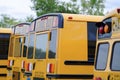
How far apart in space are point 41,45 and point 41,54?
0.75ft

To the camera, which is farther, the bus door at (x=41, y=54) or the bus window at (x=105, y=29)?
the bus door at (x=41, y=54)

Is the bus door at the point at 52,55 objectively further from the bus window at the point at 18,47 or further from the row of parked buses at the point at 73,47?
the bus window at the point at 18,47

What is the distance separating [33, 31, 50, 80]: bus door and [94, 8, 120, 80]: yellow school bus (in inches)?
101

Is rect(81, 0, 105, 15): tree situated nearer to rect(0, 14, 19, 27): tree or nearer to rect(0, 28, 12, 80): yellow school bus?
rect(0, 28, 12, 80): yellow school bus

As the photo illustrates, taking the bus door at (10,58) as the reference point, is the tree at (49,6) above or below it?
above

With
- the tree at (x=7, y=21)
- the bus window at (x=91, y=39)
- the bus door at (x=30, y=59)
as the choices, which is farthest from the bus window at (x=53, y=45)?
the tree at (x=7, y=21)

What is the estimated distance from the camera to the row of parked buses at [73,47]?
6863mm

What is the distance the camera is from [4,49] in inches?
571

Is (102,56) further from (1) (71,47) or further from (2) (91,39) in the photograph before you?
(2) (91,39)

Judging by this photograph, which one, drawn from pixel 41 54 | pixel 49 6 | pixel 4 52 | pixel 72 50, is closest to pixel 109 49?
pixel 72 50

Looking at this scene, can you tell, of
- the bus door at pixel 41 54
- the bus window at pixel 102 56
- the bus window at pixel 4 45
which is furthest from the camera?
the bus window at pixel 4 45

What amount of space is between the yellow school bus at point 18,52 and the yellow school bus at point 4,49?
45 cm

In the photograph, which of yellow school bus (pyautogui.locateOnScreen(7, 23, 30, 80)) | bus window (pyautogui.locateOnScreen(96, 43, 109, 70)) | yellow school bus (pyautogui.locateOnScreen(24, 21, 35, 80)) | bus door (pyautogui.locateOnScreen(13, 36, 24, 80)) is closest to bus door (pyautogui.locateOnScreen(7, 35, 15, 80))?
yellow school bus (pyautogui.locateOnScreen(7, 23, 30, 80))

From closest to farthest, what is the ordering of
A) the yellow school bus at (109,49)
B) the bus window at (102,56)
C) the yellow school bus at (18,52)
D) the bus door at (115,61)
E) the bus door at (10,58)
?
1. the bus door at (115,61)
2. the yellow school bus at (109,49)
3. the bus window at (102,56)
4. the yellow school bus at (18,52)
5. the bus door at (10,58)
